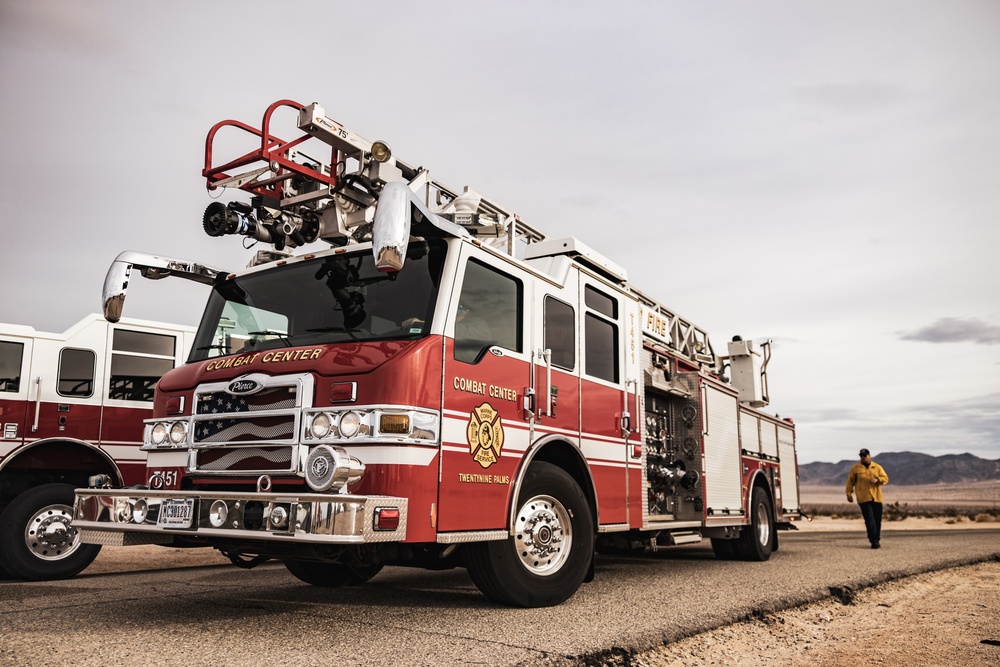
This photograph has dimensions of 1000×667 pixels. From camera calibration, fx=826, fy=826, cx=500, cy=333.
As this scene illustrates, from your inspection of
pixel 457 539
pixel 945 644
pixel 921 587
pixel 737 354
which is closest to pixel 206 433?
pixel 457 539

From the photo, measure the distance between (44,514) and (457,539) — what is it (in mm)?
5304

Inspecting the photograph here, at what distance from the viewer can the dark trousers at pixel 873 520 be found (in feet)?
39.2

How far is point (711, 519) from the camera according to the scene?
9.13 metres

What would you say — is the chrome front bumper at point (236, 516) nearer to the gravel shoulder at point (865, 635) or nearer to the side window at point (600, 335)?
the gravel shoulder at point (865, 635)

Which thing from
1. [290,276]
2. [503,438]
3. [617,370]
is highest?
[290,276]

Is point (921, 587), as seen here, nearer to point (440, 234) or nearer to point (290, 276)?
point (440, 234)

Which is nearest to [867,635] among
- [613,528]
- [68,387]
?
[613,528]

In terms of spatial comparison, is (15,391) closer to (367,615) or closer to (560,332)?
(367,615)

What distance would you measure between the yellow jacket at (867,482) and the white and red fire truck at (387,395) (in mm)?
6413

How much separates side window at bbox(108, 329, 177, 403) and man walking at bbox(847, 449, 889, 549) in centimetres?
961

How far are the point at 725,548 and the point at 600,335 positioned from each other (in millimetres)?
4812

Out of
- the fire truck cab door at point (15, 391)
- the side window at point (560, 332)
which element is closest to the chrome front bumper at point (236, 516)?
the side window at point (560, 332)

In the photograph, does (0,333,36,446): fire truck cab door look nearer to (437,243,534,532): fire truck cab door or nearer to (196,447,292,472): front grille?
(196,447,292,472): front grille

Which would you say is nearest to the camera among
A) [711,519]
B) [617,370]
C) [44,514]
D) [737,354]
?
[617,370]
